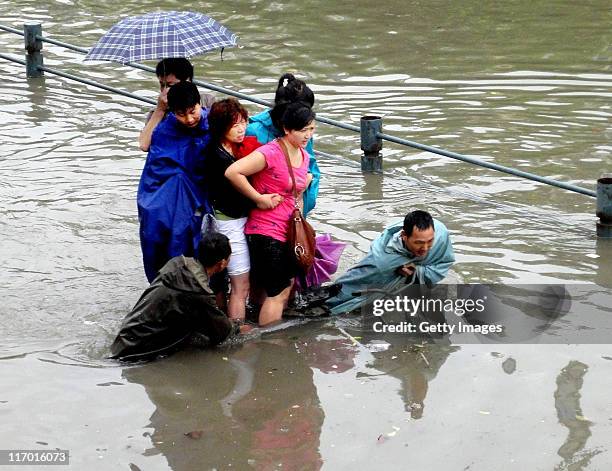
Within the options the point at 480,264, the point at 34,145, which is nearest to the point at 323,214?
the point at 480,264

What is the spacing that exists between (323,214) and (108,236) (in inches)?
67.7

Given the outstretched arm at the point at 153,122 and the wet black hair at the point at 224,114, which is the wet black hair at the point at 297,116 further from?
the outstretched arm at the point at 153,122

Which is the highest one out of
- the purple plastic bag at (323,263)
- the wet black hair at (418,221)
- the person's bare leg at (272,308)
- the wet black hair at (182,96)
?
the wet black hair at (182,96)

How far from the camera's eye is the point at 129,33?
772cm

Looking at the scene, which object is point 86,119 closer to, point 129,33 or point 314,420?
point 129,33

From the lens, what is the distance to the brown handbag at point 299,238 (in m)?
6.94

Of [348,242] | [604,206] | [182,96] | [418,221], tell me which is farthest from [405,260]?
[604,206]

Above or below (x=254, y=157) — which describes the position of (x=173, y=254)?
below

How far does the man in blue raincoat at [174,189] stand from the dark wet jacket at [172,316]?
39 centimetres

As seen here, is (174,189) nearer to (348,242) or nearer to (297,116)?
(297,116)

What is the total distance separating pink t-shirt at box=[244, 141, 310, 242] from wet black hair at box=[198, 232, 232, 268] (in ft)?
1.50

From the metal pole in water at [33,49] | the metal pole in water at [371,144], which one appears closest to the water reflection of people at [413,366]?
the metal pole in water at [371,144]

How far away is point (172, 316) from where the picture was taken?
21.5 ft

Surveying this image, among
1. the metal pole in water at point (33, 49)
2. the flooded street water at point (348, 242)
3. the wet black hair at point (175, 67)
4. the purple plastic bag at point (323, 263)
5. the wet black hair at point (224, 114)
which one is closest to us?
the flooded street water at point (348, 242)
